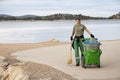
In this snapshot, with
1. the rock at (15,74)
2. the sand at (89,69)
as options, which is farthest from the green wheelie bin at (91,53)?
the rock at (15,74)

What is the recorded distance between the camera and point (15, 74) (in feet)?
47.4

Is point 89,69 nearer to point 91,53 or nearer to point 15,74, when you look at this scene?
point 91,53

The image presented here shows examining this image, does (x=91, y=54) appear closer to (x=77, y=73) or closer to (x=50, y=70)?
(x=77, y=73)

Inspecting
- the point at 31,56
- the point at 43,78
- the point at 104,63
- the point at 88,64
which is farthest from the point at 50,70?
the point at 31,56

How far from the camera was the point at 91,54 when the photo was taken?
58.5 ft

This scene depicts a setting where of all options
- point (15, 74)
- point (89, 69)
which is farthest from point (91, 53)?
point (15, 74)

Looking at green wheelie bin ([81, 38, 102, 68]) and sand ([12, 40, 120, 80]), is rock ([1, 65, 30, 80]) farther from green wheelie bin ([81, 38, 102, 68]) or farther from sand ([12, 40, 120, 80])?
green wheelie bin ([81, 38, 102, 68])

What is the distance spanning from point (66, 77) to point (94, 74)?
84.4 inches

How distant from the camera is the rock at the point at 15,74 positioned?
13.8 metres

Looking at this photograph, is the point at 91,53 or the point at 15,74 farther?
the point at 91,53

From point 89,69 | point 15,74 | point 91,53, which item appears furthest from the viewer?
point 91,53

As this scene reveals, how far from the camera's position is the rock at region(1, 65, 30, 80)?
13810 millimetres

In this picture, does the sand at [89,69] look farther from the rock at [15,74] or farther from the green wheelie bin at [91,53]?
the rock at [15,74]

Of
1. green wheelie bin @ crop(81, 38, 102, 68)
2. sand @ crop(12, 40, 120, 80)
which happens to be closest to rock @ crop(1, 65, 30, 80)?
sand @ crop(12, 40, 120, 80)
